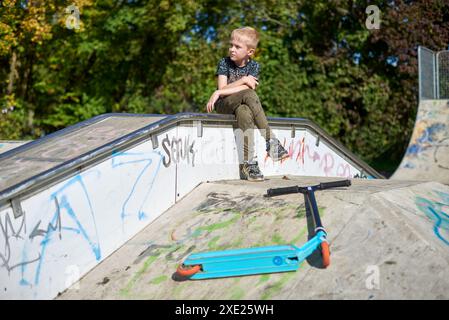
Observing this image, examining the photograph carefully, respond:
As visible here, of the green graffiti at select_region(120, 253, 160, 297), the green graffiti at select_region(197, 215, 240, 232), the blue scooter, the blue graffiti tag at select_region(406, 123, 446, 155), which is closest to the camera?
the blue scooter

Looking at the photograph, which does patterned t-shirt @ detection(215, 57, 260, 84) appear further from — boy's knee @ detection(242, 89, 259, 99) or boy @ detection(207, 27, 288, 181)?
boy's knee @ detection(242, 89, 259, 99)

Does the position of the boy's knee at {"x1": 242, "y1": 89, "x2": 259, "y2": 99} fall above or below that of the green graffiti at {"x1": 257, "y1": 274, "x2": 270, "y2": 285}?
above

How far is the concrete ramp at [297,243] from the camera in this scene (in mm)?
4004

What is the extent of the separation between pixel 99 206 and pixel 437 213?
3042 mm

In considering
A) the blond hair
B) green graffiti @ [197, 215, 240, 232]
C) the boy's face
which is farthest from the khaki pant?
green graffiti @ [197, 215, 240, 232]

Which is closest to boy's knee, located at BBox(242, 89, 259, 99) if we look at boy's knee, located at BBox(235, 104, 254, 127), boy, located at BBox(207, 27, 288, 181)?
boy, located at BBox(207, 27, 288, 181)

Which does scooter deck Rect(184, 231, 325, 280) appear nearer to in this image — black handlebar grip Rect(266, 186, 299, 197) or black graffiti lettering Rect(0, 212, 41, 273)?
black handlebar grip Rect(266, 186, 299, 197)

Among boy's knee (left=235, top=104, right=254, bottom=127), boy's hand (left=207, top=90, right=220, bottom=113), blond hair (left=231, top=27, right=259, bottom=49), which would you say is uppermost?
blond hair (left=231, top=27, right=259, bottom=49)

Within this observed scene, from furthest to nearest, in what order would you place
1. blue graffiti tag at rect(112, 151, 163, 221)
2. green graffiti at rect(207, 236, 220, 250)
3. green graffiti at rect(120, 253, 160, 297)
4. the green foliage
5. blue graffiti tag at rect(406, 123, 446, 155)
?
1. the green foliage
2. blue graffiti tag at rect(406, 123, 446, 155)
3. blue graffiti tag at rect(112, 151, 163, 221)
4. green graffiti at rect(207, 236, 220, 250)
5. green graffiti at rect(120, 253, 160, 297)

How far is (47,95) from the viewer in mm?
21281

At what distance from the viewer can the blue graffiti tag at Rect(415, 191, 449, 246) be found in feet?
15.3

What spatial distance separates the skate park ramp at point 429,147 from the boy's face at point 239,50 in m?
6.62

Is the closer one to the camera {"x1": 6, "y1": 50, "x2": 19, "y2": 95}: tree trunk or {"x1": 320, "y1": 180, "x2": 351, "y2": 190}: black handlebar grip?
{"x1": 320, "y1": 180, "x2": 351, "y2": 190}: black handlebar grip
